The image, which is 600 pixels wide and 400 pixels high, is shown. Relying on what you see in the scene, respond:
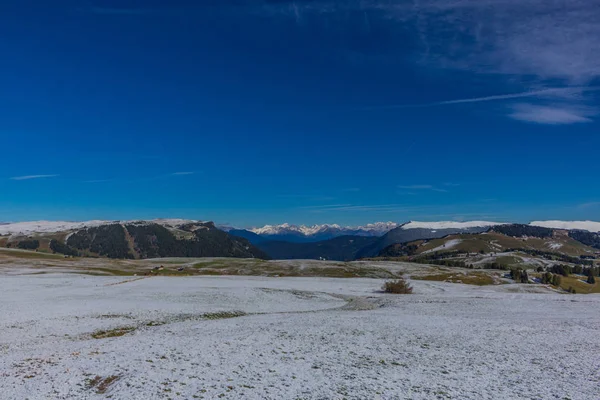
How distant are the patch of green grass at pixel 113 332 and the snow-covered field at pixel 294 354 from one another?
32.3 inches

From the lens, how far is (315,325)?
125 feet

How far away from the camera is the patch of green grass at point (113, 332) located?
34969 mm

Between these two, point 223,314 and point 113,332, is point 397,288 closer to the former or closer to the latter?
point 223,314

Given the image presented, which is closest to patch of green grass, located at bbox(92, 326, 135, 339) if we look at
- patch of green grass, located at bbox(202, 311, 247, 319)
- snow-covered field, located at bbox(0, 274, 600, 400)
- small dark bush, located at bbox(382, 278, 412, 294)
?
snow-covered field, located at bbox(0, 274, 600, 400)

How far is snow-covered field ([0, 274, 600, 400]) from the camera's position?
1989 centimetres

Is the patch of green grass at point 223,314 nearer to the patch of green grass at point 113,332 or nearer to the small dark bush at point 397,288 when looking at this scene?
the patch of green grass at point 113,332

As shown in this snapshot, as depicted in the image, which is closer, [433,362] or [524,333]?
[433,362]

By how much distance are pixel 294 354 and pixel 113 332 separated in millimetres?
20062

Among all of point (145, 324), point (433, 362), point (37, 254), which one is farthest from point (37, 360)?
point (37, 254)

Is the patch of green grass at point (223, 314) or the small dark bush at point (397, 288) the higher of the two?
the small dark bush at point (397, 288)

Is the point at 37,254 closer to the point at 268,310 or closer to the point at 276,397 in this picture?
the point at 268,310

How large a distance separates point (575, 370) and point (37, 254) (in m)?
221

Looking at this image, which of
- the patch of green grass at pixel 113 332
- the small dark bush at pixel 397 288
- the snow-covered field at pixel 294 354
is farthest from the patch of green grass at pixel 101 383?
the small dark bush at pixel 397 288

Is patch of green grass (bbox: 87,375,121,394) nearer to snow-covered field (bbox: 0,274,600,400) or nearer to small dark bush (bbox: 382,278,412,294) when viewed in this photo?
snow-covered field (bbox: 0,274,600,400)
